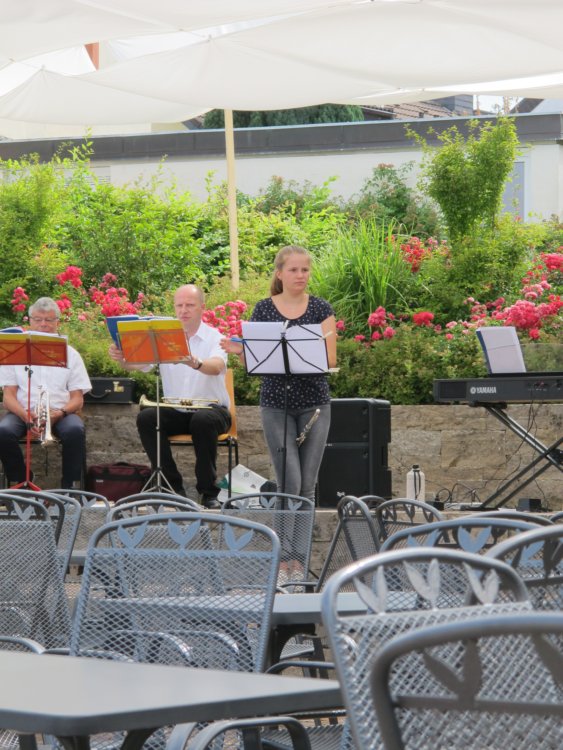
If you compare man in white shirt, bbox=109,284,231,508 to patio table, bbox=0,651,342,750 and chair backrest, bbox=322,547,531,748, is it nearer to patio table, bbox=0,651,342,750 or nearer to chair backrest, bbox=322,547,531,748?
patio table, bbox=0,651,342,750

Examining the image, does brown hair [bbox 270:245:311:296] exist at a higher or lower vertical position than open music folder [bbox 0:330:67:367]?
higher

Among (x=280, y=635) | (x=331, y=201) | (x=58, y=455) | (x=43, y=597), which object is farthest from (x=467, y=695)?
(x=331, y=201)

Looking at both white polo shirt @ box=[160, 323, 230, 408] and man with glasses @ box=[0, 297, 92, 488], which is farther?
man with glasses @ box=[0, 297, 92, 488]

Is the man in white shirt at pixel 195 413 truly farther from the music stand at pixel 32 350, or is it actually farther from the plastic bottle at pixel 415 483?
the plastic bottle at pixel 415 483

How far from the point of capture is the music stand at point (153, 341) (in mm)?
8078

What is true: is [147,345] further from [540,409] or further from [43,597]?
[43,597]

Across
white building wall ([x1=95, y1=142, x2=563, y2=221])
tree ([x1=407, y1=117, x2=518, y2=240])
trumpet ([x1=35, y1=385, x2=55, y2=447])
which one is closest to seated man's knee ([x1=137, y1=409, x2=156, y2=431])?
trumpet ([x1=35, y1=385, x2=55, y2=447])

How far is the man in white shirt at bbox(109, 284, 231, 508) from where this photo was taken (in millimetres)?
8961

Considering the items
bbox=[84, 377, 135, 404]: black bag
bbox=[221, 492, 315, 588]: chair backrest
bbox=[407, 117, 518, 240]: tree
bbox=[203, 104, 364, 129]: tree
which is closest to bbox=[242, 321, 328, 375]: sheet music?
bbox=[221, 492, 315, 588]: chair backrest

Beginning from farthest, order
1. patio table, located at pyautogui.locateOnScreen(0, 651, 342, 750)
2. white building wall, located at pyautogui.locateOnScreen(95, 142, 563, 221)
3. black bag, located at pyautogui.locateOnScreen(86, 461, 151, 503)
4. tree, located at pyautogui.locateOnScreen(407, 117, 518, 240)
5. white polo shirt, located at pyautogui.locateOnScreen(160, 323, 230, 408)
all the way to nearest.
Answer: white building wall, located at pyautogui.locateOnScreen(95, 142, 563, 221)
tree, located at pyautogui.locateOnScreen(407, 117, 518, 240)
black bag, located at pyautogui.locateOnScreen(86, 461, 151, 503)
white polo shirt, located at pyautogui.locateOnScreen(160, 323, 230, 408)
patio table, located at pyautogui.locateOnScreen(0, 651, 342, 750)

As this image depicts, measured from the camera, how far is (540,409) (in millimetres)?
9891

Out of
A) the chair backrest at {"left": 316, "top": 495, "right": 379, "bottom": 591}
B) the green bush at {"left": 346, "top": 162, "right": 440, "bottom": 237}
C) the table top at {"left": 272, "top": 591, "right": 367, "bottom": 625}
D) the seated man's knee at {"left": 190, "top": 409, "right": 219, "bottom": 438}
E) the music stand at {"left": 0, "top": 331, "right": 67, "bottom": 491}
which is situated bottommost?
the seated man's knee at {"left": 190, "top": 409, "right": 219, "bottom": 438}

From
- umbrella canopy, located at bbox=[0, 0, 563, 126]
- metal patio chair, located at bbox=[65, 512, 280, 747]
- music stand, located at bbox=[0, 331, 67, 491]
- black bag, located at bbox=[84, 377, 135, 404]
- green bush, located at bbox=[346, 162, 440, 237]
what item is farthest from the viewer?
green bush, located at bbox=[346, 162, 440, 237]

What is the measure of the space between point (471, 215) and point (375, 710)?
10.9 metres
